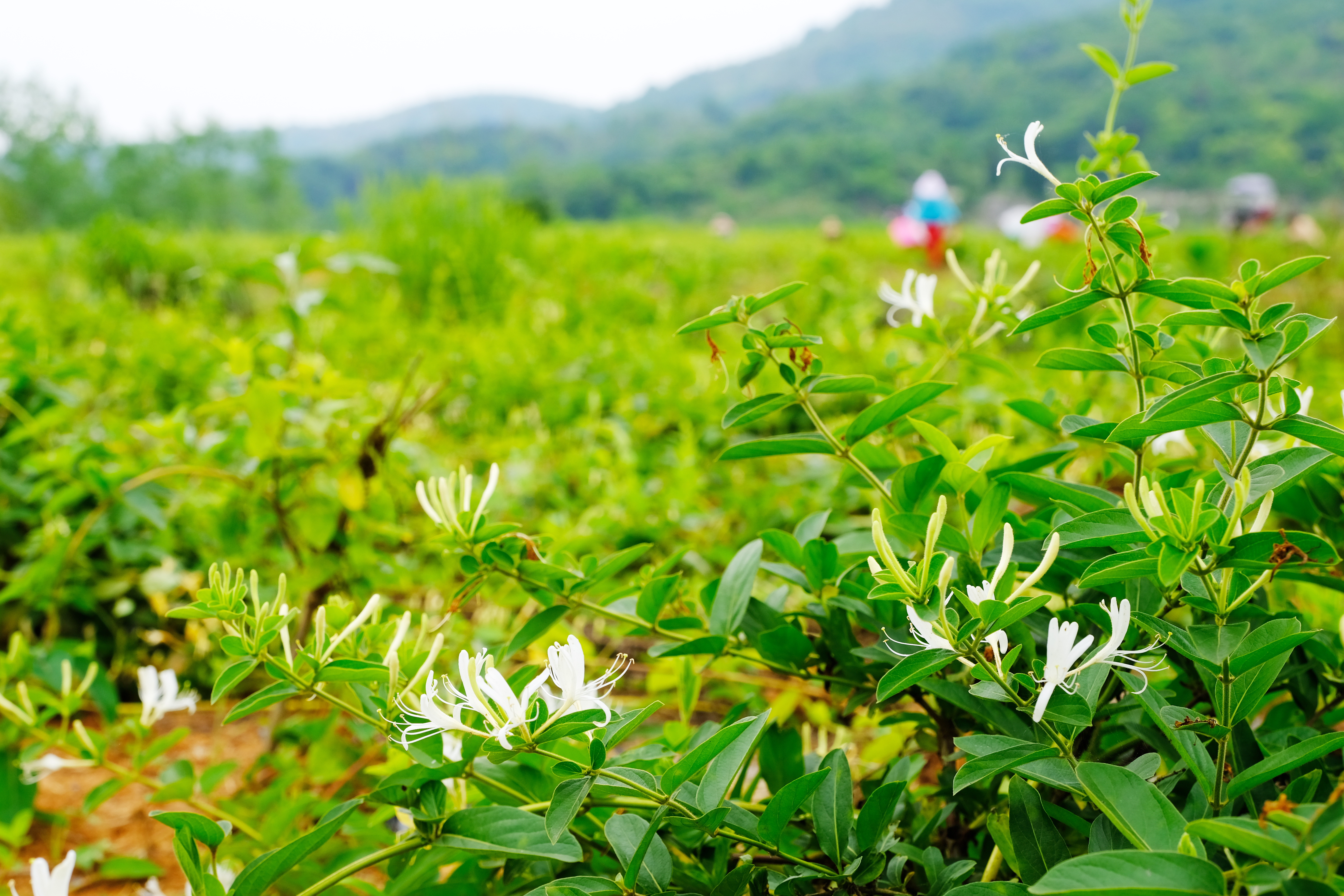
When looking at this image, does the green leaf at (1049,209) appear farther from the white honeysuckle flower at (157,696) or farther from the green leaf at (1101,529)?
the white honeysuckle flower at (157,696)

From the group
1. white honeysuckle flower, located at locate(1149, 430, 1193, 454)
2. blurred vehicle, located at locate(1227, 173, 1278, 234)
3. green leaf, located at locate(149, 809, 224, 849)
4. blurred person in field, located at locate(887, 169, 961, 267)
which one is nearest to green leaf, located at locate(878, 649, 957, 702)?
white honeysuckle flower, located at locate(1149, 430, 1193, 454)

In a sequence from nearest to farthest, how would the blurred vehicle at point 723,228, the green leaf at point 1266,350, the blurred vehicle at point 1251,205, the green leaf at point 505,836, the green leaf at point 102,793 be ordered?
1. the green leaf at point 1266,350
2. the green leaf at point 505,836
3. the green leaf at point 102,793
4. the blurred vehicle at point 1251,205
5. the blurred vehicle at point 723,228

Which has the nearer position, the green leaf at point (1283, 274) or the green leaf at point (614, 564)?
the green leaf at point (1283, 274)

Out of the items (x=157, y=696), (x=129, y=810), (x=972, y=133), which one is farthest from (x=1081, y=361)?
(x=972, y=133)

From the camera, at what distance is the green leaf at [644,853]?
611 mm

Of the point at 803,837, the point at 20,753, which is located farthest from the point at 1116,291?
the point at 20,753

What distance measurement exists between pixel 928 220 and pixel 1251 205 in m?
3.83

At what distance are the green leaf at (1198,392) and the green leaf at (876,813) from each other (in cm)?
32

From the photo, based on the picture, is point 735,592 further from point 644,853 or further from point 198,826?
point 198,826

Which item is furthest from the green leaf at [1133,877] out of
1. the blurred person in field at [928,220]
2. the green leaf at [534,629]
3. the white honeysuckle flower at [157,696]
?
the blurred person in field at [928,220]

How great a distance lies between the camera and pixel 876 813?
67 cm

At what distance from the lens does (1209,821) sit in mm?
419

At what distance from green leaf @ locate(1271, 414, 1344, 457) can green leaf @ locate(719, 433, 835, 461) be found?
327 millimetres

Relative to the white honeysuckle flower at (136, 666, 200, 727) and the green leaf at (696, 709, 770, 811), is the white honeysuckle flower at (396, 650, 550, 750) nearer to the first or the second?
the green leaf at (696, 709, 770, 811)
